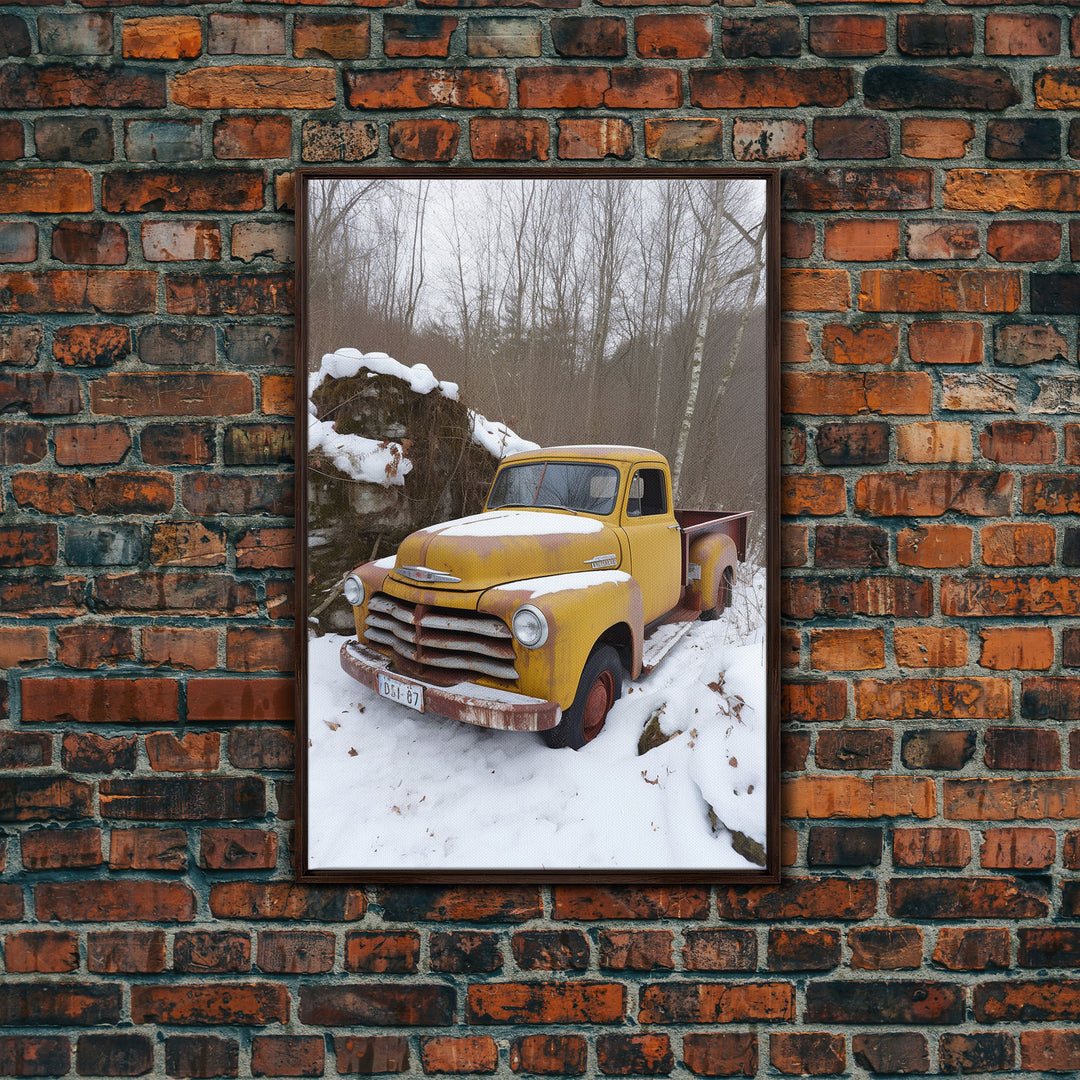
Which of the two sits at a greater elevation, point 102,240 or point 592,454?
point 102,240

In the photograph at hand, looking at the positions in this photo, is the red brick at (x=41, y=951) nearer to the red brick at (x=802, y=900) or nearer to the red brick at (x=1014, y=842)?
the red brick at (x=802, y=900)

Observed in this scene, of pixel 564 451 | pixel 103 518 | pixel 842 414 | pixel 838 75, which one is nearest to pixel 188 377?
pixel 103 518

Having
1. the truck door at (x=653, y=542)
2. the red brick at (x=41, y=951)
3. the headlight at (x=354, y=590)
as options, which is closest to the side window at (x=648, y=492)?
the truck door at (x=653, y=542)

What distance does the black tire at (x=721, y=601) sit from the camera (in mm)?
1983

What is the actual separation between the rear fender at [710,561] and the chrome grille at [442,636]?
1.36ft

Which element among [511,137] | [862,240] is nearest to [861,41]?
[862,240]

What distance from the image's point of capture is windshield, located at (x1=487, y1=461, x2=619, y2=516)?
1.97 metres

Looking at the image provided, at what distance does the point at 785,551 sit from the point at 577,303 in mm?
696

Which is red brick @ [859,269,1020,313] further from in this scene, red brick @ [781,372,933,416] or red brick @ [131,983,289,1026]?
red brick @ [131,983,289,1026]

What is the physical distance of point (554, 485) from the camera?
2.00 m

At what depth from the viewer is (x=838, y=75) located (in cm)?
203

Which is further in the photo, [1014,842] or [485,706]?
[1014,842]

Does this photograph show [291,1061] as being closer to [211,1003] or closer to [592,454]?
[211,1003]

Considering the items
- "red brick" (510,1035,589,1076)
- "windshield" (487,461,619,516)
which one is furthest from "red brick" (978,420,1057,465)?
"red brick" (510,1035,589,1076)
